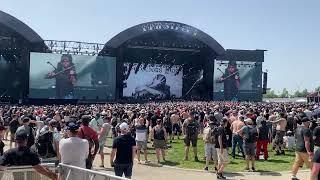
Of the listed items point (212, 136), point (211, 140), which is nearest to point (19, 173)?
point (212, 136)

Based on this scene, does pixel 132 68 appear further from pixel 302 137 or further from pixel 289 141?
pixel 302 137

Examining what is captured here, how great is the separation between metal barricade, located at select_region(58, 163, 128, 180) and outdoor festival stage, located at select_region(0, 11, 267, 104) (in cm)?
4190

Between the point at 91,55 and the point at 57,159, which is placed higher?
the point at 91,55

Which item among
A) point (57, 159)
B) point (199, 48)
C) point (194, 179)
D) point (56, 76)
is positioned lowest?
point (194, 179)

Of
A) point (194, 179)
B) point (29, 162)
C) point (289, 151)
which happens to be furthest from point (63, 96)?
point (29, 162)

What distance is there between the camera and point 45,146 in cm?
1031

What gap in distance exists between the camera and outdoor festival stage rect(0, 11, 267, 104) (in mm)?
48969

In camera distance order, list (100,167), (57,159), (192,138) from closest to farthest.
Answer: (57,159)
(100,167)
(192,138)

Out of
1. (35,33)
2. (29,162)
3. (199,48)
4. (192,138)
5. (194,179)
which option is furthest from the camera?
(199,48)

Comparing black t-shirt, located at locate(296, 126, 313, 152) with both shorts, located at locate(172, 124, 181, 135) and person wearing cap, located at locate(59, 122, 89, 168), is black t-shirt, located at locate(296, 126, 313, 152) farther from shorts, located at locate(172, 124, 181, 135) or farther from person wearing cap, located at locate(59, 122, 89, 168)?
shorts, located at locate(172, 124, 181, 135)

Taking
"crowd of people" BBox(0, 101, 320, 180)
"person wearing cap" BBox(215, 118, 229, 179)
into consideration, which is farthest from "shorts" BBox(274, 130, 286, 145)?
"person wearing cap" BBox(215, 118, 229, 179)

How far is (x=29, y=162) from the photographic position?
725 centimetres

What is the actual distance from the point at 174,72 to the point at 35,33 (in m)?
15.1

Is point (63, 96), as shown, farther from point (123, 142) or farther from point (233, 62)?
point (123, 142)
